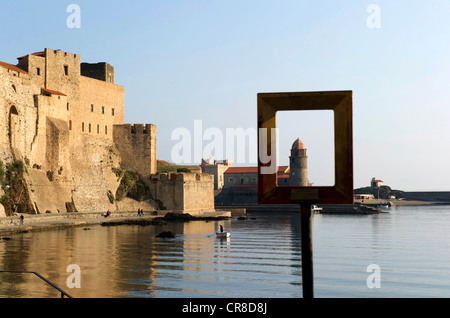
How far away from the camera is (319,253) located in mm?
27375

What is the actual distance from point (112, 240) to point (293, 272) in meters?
12.2

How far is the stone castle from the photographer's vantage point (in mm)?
35312

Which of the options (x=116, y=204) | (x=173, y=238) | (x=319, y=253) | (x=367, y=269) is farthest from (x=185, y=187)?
(x=367, y=269)

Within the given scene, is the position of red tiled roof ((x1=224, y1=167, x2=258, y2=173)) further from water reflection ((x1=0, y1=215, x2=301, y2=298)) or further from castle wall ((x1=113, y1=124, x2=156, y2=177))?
water reflection ((x1=0, y1=215, x2=301, y2=298))

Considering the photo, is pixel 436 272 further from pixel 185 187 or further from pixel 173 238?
pixel 185 187

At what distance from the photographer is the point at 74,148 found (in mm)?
43344

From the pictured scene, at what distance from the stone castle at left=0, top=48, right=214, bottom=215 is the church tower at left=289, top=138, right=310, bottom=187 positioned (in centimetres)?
2227

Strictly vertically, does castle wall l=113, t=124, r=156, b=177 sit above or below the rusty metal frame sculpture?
above

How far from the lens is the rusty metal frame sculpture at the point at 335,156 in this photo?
4094 mm

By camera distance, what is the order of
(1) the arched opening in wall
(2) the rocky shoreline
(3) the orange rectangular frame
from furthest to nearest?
(1) the arched opening in wall < (2) the rocky shoreline < (3) the orange rectangular frame

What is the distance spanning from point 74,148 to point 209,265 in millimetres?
25633

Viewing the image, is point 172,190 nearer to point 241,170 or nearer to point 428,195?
point 241,170

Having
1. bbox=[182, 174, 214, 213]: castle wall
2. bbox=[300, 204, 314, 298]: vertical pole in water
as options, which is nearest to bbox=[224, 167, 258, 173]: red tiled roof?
bbox=[182, 174, 214, 213]: castle wall

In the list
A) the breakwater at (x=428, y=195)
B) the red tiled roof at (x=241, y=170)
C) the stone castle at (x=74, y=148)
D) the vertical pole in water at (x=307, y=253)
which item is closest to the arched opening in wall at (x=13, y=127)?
the stone castle at (x=74, y=148)
